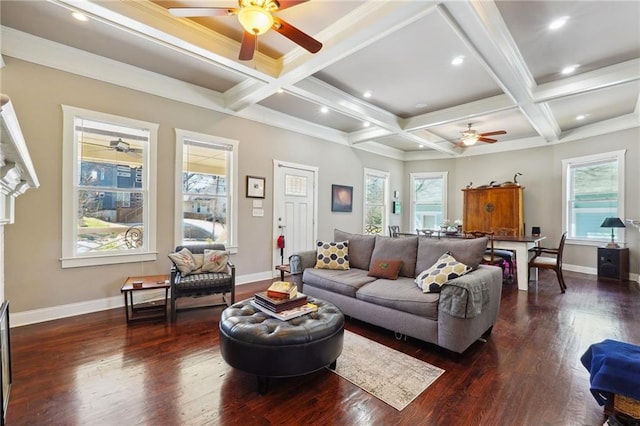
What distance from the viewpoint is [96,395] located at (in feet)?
6.35

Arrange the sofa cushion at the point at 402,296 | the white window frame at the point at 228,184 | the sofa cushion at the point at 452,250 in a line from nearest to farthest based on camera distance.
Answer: the sofa cushion at the point at 402,296 → the sofa cushion at the point at 452,250 → the white window frame at the point at 228,184

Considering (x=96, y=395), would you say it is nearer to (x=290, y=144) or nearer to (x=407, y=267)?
(x=407, y=267)

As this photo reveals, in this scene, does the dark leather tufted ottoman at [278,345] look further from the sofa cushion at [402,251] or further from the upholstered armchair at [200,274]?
the sofa cushion at [402,251]

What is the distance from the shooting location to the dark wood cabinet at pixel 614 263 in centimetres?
526

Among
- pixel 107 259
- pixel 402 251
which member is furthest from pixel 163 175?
pixel 402 251

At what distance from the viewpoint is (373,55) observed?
11.2ft

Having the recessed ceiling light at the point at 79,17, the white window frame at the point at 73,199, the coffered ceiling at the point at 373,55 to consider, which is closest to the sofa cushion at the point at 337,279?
the white window frame at the point at 73,199

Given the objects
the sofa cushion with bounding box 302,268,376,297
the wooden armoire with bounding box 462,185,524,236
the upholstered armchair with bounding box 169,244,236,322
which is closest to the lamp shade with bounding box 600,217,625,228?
the wooden armoire with bounding box 462,185,524,236

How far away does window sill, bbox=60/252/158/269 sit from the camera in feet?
11.0

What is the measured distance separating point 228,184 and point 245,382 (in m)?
3.32

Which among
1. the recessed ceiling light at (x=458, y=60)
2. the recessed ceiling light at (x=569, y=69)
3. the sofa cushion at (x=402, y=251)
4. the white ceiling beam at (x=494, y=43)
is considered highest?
the recessed ceiling light at (x=569, y=69)

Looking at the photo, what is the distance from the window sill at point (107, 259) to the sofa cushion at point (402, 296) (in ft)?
9.61

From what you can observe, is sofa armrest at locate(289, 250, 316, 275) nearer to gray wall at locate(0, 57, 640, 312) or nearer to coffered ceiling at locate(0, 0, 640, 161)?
gray wall at locate(0, 57, 640, 312)

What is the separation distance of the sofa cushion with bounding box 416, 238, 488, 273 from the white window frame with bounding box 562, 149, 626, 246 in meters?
4.87
